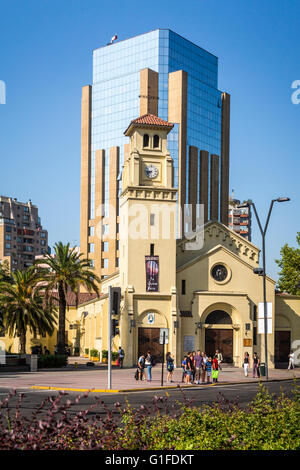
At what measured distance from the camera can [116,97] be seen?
10906 centimetres

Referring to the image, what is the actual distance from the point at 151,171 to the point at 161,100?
52.4 m

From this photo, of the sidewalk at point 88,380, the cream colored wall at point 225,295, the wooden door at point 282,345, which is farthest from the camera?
the wooden door at point 282,345

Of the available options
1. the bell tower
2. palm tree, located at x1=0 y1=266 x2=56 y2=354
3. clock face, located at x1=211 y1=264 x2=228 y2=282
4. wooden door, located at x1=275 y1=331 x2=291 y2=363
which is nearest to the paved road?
the bell tower

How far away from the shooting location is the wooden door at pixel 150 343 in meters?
52.3

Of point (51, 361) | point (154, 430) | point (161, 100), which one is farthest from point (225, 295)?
point (161, 100)

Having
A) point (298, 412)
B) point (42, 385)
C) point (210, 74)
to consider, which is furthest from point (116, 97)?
point (298, 412)

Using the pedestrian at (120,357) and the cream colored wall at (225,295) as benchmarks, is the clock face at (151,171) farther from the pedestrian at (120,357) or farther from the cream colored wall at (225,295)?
the pedestrian at (120,357)

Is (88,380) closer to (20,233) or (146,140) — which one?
(146,140)

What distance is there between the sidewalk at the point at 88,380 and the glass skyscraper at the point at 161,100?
2342 inches

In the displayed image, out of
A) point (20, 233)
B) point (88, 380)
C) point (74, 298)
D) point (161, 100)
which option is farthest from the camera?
point (20, 233)

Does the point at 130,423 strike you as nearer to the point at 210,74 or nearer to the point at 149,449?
the point at 149,449

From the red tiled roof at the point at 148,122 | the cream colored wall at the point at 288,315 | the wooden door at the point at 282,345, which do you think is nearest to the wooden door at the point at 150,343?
the wooden door at the point at 282,345

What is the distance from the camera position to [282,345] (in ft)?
196

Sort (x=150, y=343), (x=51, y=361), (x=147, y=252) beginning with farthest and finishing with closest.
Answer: (x=147, y=252), (x=150, y=343), (x=51, y=361)
